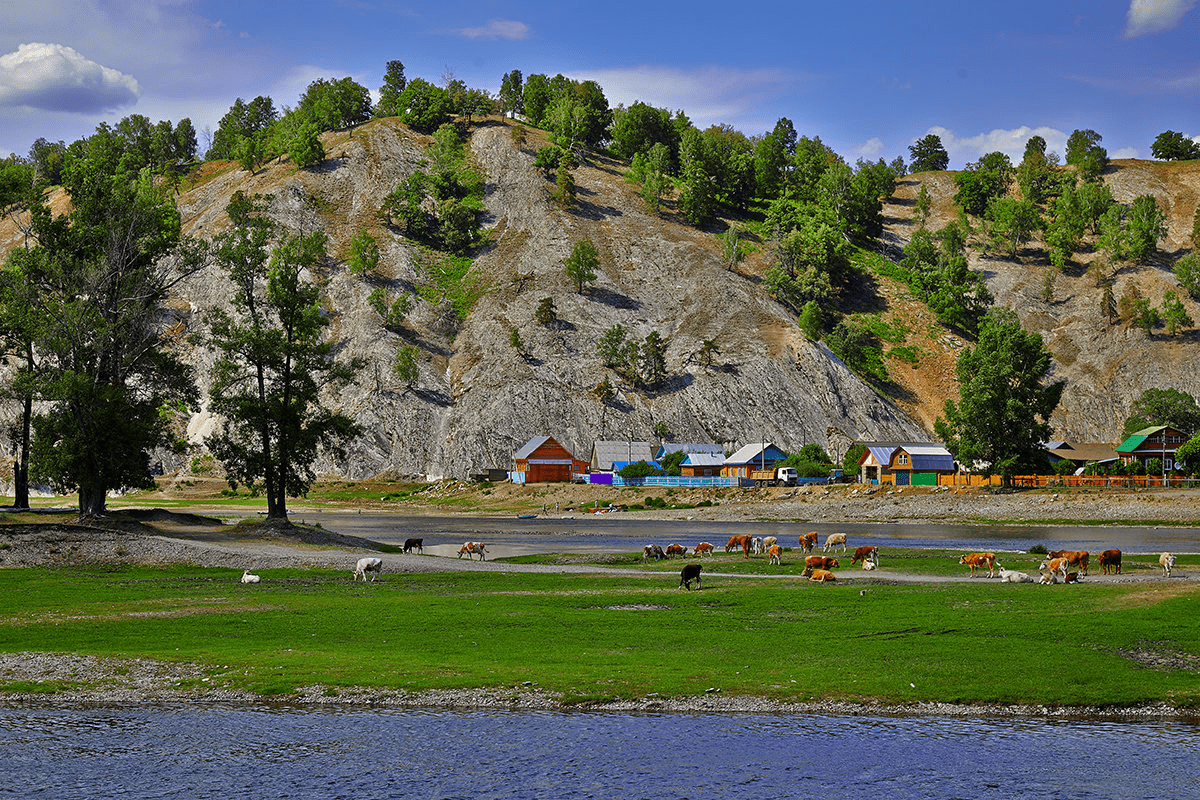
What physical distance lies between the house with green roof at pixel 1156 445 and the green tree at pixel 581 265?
100.0 meters

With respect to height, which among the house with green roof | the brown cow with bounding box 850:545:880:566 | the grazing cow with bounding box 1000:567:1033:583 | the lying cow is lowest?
the lying cow

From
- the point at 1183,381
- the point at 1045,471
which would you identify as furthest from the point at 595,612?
the point at 1183,381

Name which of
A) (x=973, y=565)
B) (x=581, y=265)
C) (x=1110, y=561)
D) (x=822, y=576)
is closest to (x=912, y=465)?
(x=581, y=265)

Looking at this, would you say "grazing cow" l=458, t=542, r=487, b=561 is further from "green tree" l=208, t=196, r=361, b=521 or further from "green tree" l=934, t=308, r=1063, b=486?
"green tree" l=934, t=308, r=1063, b=486

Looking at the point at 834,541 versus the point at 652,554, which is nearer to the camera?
the point at 652,554

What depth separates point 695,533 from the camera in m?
86.2

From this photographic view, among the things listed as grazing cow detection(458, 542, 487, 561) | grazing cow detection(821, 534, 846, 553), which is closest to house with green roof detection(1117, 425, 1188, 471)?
grazing cow detection(821, 534, 846, 553)

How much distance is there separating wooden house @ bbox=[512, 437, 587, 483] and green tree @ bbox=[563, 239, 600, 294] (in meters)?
47.4

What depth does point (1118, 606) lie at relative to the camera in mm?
31141

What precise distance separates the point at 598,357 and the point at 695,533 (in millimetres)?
84927

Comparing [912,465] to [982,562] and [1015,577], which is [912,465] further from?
[1015,577]

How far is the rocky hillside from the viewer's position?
503ft

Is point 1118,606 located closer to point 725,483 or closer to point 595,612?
point 595,612

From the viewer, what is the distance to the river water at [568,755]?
1684 centimetres
